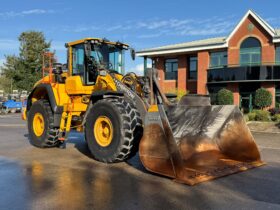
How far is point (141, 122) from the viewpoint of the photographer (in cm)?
749

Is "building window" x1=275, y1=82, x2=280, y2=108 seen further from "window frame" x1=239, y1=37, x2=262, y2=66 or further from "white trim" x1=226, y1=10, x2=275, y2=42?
"white trim" x1=226, y1=10, x2=275, y2=42

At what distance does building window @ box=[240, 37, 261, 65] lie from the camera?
99.2 feet

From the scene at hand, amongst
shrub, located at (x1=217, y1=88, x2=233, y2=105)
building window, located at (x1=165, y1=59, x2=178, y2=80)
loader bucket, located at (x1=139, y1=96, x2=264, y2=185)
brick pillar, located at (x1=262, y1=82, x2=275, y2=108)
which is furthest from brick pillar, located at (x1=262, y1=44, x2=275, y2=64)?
loader bucket, located at (x1=139, y1=96, x2=264, y2=185)

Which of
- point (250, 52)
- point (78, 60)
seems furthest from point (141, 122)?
point (250, 52)

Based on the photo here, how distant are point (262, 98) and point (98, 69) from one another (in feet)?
72.7

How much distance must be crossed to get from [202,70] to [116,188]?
27602 mm

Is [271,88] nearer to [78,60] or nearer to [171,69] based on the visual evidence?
[171,69]

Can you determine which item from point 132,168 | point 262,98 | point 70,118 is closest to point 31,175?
point 132,168

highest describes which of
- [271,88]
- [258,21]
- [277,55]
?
[258,21]

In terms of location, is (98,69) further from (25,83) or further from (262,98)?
(25,83)

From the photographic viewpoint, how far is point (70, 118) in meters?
9.50

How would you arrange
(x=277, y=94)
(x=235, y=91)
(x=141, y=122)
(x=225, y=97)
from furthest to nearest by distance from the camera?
1. (x=235, y=91)
2. (x=225, y=97)
3. (x=277, y=94)
4. (x=141, y=122)

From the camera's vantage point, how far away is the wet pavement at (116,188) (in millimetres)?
5090

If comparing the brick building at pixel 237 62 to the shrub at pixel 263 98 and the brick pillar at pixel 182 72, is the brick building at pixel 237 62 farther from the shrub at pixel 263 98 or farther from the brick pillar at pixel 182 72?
the shrub at pixel 263 98
